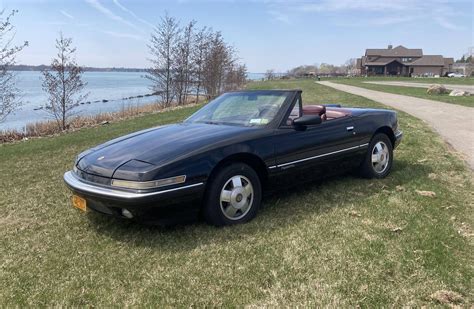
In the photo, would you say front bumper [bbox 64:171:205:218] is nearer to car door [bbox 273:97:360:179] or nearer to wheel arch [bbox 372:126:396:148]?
car door [bbox 273:97:360:179]

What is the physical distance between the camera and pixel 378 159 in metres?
5.70

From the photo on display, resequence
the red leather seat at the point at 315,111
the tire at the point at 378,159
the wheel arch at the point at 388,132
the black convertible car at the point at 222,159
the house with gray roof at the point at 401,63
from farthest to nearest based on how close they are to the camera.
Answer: the house with gray roof at the point at 401,63 < the wheel arch at the point at 388,132 < the tire at the point at 378,159 < the red leather seat at the point at 315,111 < the black convertible car at the point at 222,159

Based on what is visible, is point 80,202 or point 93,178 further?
point 80,202

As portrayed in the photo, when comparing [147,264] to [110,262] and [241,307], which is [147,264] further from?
[241,307]

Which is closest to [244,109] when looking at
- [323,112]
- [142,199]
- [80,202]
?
[323,112]

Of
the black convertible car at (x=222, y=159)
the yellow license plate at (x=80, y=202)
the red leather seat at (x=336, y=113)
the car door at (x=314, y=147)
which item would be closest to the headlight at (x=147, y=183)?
the black convertible car at (x=222, y=159)

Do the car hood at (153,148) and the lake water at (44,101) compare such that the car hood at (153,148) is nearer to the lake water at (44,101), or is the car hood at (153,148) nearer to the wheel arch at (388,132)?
the wheel arch at (388,132)

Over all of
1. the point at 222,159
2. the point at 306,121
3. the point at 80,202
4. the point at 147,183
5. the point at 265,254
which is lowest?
the point at 265,254

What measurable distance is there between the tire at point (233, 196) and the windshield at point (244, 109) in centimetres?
71

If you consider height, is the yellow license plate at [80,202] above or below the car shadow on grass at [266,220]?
above

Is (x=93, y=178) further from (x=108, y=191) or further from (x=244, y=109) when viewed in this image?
(x=244, y=109)

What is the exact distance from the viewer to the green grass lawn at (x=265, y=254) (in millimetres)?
2855

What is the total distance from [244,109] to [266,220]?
55.9 inches

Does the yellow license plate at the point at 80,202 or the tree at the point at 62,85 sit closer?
the yellow license plate at the point at 80,202
